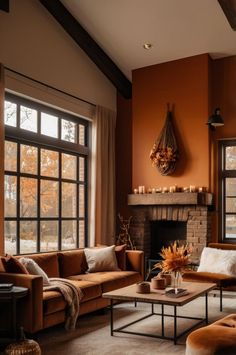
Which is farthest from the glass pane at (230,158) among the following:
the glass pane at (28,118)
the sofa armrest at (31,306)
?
the sofa armrest at (31,306)

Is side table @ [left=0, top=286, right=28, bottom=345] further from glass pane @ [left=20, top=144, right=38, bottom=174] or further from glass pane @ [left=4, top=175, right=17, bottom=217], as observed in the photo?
glass pane @ [left=20, top=144, right=38, bottom=174]

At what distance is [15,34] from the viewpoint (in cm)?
624

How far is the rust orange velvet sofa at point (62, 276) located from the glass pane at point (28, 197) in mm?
780

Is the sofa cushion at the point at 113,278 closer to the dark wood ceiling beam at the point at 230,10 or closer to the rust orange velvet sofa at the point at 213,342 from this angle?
the rust orange velvet sofa at the point at 213,342

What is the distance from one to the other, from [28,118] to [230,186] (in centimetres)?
340

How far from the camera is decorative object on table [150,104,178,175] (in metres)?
7.66

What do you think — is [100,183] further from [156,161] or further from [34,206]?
[34,206]

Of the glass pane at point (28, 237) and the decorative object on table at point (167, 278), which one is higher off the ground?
the glass pane at point (28, 237)

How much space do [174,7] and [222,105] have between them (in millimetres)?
1896

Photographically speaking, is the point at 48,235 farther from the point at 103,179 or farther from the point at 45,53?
the point at 45,53

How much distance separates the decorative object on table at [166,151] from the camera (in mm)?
7656

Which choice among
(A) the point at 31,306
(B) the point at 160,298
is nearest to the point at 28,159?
(A) the point at 31,306

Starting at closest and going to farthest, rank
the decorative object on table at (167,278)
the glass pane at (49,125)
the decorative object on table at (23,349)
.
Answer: the decorative object on table at (23,349)
the decorative object on table at (167,278)
the glass pane at (49,125)

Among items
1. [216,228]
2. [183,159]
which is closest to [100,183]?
[183,159]
